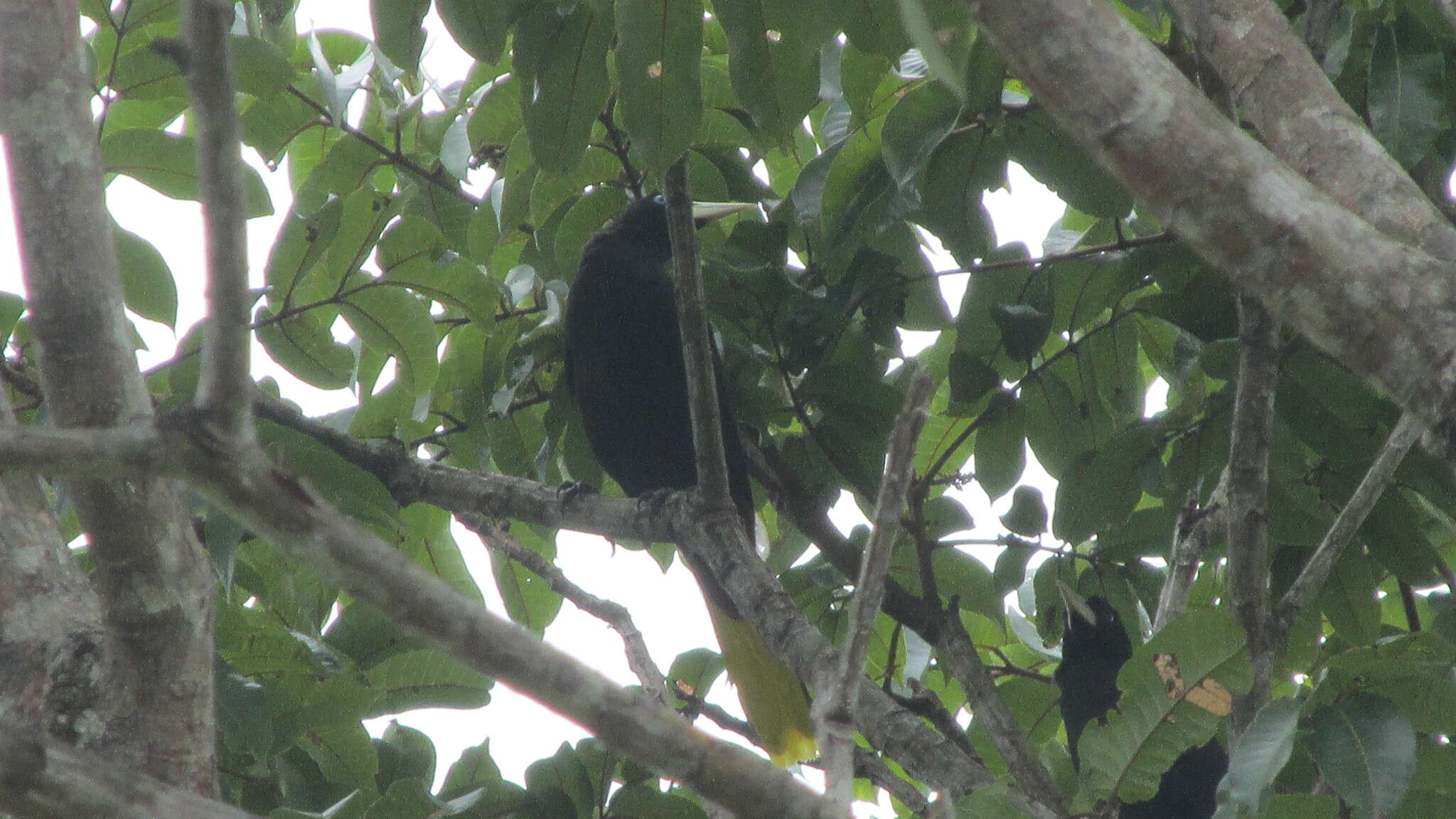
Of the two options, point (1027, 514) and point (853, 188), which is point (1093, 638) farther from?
point (853, 188)

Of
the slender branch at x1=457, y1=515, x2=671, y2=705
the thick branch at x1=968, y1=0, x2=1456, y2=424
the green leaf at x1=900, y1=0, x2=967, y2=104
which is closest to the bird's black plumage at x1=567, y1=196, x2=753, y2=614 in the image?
the slender branch at x1=457, y1=515, x2=671, y2=705

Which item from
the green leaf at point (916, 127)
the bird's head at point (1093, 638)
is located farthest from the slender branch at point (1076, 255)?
the bird's head at point (1093, 638)

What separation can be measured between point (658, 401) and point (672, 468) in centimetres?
28

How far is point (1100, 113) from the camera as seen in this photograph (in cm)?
133

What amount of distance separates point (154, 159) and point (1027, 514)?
180 cm

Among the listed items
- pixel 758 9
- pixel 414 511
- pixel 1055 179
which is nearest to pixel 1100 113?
pixel 758 9

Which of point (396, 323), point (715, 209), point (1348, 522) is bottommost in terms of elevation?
point (1348, 522)

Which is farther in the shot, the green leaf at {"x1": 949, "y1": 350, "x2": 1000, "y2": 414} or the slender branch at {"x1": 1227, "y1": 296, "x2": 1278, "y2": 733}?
the green leaf at {"x1": 949, "y1": 350, "x2": 1000, "y2": 414}

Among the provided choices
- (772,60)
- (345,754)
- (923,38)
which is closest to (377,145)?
(772,60)

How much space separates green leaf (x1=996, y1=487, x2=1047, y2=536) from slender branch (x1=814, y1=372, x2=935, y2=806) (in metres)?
1.48

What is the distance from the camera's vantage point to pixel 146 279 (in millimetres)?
2254

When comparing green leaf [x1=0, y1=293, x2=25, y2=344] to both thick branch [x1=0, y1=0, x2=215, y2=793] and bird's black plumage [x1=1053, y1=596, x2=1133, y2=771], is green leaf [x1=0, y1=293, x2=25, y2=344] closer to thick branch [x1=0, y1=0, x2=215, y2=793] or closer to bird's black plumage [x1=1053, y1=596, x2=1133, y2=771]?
thick branch [x1=0, y1=0, x2=215, y2=793]

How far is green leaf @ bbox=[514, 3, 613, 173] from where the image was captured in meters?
2.12

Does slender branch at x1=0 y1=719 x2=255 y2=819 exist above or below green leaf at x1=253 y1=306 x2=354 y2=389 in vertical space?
below
